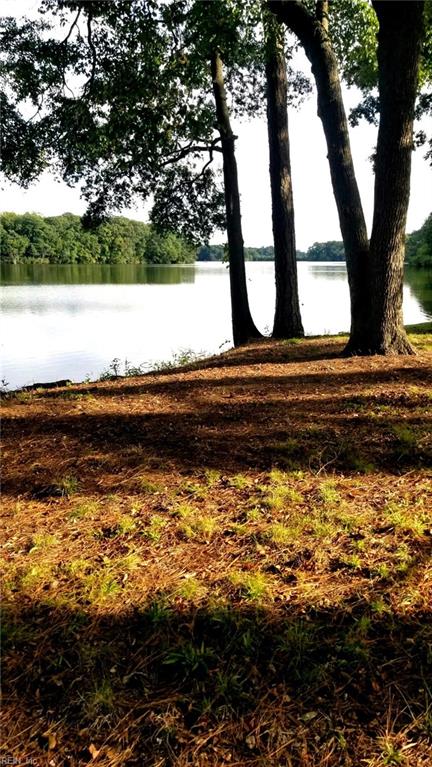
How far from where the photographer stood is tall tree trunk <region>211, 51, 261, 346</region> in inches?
425

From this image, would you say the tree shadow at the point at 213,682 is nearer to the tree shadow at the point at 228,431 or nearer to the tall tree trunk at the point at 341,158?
the tree shadow at the point at 228,431

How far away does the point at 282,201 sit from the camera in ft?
31.6

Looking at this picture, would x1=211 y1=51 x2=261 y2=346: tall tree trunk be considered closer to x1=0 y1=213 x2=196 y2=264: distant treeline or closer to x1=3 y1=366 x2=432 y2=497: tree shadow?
x1=3 y1=366 x2=432 y2=497: tree shadow

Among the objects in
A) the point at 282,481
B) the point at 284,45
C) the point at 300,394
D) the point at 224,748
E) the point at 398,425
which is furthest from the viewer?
the point at 284,45

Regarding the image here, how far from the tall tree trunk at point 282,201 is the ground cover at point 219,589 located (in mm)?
5805

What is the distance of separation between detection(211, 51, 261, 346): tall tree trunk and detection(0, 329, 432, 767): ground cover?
6832 mm

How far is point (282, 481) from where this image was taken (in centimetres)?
318

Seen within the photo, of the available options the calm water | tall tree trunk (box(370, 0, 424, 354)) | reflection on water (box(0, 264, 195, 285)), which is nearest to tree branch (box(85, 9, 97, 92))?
the calm water

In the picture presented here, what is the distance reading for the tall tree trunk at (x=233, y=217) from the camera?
10805 mm

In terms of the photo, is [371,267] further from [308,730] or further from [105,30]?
[105,30]

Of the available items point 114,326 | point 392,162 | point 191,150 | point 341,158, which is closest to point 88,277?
point 114,326

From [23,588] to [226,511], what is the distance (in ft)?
3.86

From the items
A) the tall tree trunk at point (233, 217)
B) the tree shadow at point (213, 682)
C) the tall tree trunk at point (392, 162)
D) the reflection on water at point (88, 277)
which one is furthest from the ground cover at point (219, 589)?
the reflection on water at point (88, 277)

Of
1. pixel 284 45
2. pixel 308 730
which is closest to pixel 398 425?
pixel 308 730
